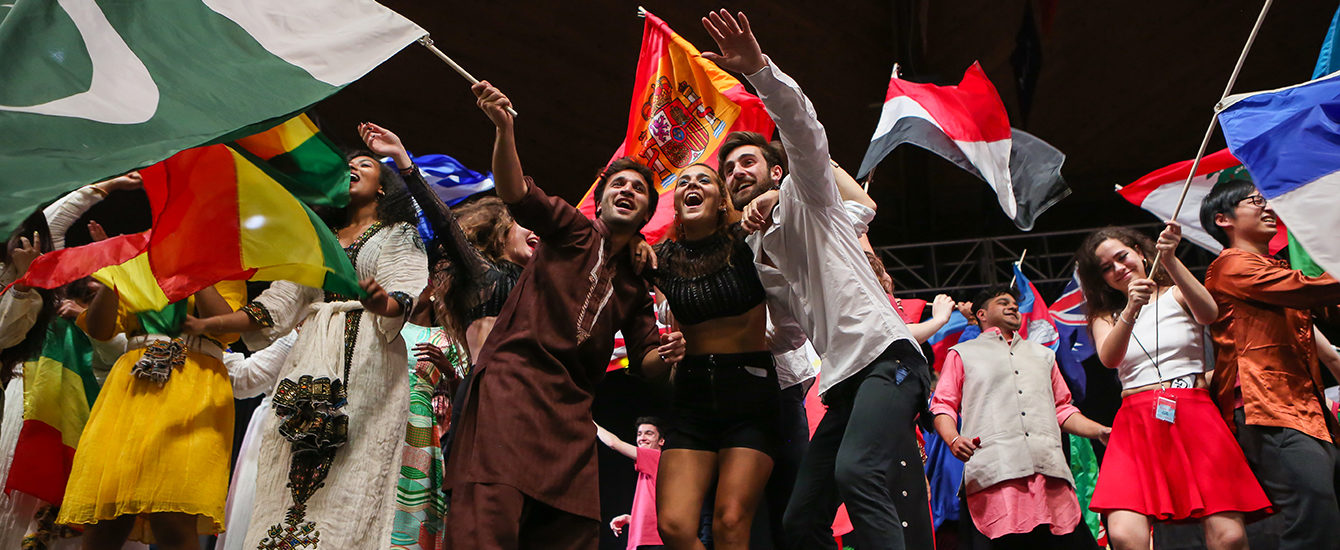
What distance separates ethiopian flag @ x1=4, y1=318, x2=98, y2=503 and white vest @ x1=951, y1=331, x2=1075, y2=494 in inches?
148

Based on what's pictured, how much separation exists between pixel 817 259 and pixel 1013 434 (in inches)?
79.5

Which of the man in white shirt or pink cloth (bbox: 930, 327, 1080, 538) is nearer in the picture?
the man in white shirt

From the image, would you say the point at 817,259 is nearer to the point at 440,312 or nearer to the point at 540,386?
the point at 540,386

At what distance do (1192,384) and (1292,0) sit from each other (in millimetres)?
6183

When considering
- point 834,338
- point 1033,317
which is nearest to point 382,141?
point 834,338

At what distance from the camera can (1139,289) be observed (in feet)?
11.8

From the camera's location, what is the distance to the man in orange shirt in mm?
3234

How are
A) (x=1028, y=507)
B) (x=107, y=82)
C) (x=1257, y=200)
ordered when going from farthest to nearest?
(x=1028, y=507), (x=1257, y=200), (x=107, y=82)

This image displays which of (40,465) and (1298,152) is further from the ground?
→ (1298,152)

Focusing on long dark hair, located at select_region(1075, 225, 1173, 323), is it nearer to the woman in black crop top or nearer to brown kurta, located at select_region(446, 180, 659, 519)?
the woman in black crop top

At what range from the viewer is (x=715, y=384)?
9.91 feet

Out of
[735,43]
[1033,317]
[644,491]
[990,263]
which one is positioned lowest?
[644,491]

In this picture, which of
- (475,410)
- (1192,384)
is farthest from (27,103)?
(1192,384)

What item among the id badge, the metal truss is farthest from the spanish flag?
the metal truss
